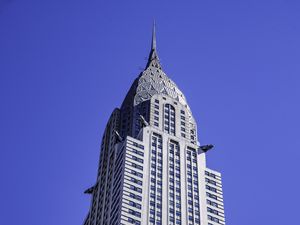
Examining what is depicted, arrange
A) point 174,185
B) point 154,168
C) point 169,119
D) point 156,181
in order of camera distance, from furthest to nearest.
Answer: point 169,119 < point 154,168 < point 174,185 < point 156,181

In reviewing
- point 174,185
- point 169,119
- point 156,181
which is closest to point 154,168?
point 156,181

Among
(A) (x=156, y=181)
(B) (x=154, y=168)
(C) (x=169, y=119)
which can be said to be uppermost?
(C) (x=169, y=119)

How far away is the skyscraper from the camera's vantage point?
142 m

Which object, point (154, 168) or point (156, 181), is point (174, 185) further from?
point (154, 168)

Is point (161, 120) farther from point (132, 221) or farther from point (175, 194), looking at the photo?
point (132, 221)

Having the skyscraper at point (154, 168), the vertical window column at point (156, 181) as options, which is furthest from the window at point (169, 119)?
the vertical window column at point (156, 181)

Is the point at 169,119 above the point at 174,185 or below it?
above

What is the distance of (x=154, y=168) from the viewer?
500ft

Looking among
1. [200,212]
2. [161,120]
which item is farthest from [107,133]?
[200,212]

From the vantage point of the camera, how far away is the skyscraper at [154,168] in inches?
5605

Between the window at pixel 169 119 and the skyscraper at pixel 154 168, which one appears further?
the window at pixel 169 119

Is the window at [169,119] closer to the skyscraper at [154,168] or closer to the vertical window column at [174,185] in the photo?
the skyscraper at [154,168]

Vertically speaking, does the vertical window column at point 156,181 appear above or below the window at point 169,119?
below

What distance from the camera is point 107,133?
6954 inches
